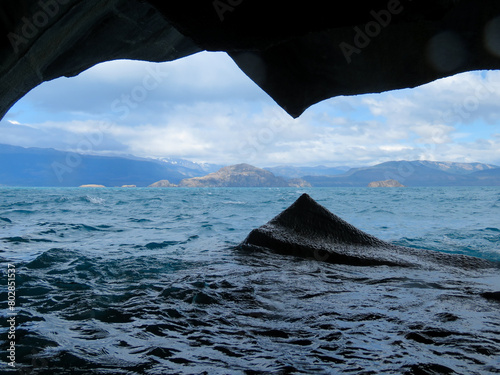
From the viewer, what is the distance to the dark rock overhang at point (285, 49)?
5.19 metres

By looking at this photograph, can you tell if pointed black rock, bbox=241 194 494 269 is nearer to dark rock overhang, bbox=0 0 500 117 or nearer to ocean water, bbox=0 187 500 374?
ocean water, bbox=0 187 500 374

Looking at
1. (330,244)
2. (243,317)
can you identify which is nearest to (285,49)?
(330,244)

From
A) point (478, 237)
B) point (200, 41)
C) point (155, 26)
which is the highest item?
point (155, 26)

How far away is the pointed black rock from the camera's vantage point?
5.92 m

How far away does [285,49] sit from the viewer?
6.12m

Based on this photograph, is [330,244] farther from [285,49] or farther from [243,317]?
[285,49]

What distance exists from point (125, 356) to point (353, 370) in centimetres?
162

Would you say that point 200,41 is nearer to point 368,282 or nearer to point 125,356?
point 125,356

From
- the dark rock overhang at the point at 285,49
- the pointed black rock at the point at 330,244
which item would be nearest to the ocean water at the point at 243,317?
the pointed black rock at the point at 330,244

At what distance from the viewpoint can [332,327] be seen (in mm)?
3207

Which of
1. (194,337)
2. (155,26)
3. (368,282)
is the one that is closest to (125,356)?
(194,337)

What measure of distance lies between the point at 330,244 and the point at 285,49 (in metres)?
3.39

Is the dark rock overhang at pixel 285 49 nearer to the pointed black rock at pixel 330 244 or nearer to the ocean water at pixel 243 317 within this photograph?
the pointed black rock at pixel 330 244

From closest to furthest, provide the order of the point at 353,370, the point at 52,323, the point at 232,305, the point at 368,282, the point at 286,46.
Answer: the point at 353,370 → the point at 52,323 → the point at 232,305 → the point at 368,282 → the point at 286,46
